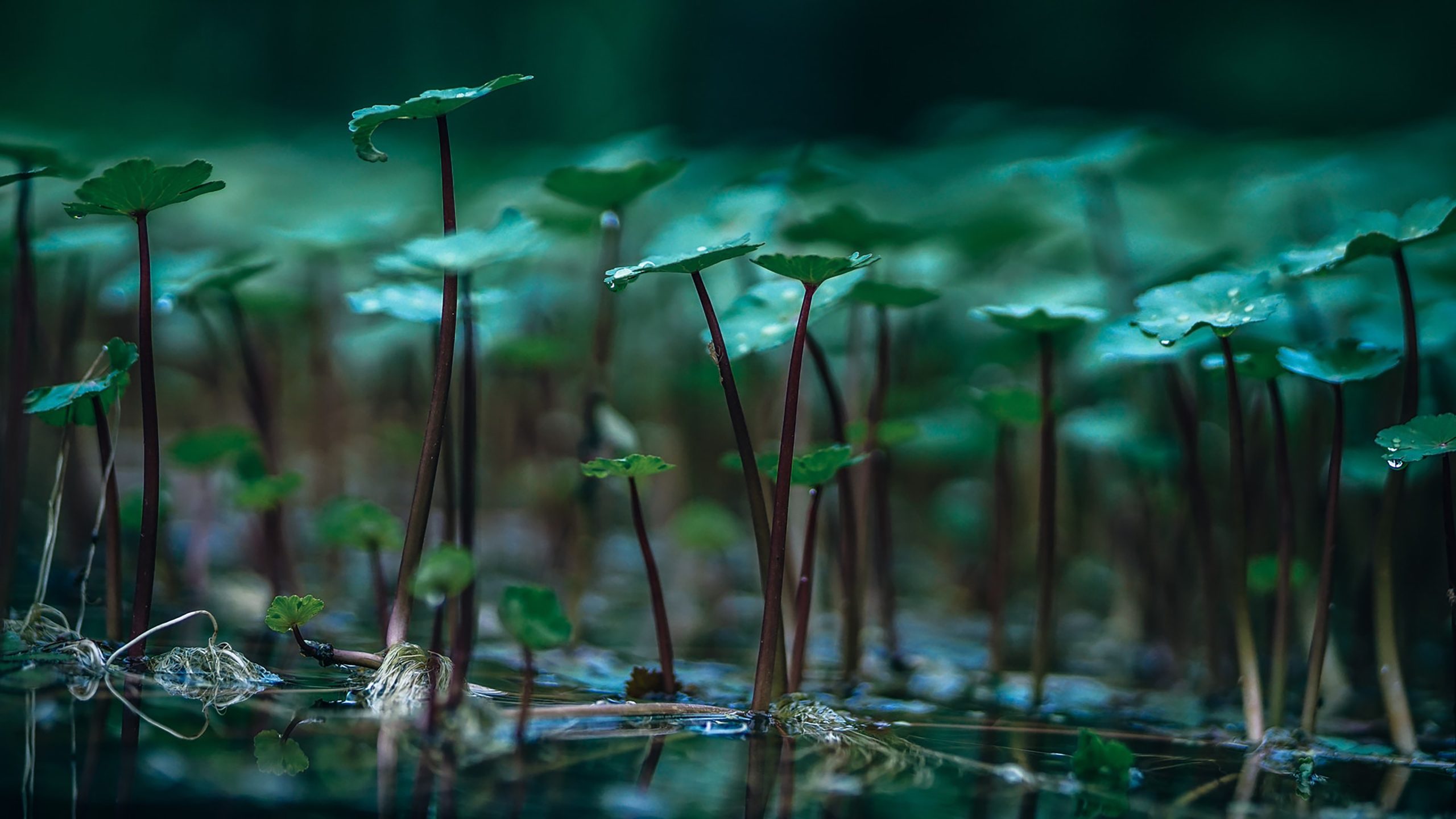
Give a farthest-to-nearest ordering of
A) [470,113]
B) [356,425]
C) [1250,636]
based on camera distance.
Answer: [470,113] → [356,425] → [1250,636]

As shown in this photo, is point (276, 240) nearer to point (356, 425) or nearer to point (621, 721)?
point (356, 425)

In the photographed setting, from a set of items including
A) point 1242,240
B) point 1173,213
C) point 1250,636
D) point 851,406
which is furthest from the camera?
point 1173,213

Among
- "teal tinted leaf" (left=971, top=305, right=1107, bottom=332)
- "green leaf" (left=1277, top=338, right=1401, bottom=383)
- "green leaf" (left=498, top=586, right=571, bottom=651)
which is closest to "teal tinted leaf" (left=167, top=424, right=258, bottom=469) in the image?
"green leaf" (left=498, top=586, right=571, bottom=651)

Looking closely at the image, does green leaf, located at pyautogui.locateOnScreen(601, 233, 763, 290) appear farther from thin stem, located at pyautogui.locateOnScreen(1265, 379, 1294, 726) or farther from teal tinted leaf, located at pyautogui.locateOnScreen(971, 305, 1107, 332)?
thin stem, located at pyautogui.locateOnScreen(1265, 379, 1294, 726)

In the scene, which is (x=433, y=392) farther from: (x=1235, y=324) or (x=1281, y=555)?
(x=1281, y=555)

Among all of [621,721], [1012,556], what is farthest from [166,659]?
[1012,556]

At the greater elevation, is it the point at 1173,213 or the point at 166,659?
the point at 1173,213

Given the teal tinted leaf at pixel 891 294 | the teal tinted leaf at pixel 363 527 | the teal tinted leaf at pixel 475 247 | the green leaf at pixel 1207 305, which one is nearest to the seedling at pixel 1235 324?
the green leaf at pixel 1207 305
